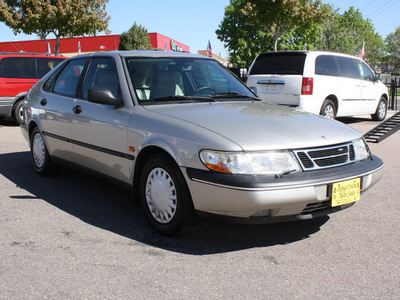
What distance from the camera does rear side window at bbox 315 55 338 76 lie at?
10195mm

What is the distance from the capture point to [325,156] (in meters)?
3.46

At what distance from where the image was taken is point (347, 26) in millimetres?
72500

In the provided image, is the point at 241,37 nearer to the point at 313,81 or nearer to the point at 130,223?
the point at 313,81

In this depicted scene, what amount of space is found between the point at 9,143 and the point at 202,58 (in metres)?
5.16

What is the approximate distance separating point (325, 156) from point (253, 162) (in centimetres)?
62

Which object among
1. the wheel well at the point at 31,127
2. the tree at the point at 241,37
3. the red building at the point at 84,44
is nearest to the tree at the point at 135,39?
the red building at the point at 84,44

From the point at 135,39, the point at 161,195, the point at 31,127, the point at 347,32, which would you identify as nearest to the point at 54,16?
the point at 31,127

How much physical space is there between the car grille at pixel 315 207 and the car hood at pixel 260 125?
43 cm

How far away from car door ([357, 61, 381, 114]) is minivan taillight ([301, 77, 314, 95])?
2454 millimetres

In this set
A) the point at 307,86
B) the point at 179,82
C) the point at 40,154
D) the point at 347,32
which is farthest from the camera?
the point at 347,32

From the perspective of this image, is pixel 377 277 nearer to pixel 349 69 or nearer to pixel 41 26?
pixel 349 69

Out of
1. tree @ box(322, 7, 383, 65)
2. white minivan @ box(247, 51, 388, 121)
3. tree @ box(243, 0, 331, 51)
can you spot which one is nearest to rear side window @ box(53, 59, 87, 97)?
white minivan @ box(247, 51, 388, 121)

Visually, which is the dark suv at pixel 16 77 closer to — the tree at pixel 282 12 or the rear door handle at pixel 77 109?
the rear door handle at pixel 77 109

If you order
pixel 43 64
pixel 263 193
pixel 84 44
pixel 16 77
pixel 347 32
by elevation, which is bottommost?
pixel 263 193
